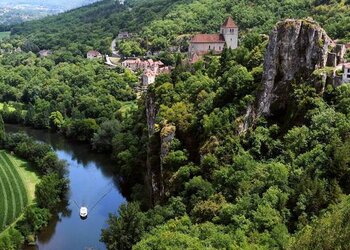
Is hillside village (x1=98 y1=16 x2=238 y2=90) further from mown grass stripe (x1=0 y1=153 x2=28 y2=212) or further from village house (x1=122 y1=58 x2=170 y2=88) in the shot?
mown grass stripe (x1=0 y1=153 x2=28 y2=212)

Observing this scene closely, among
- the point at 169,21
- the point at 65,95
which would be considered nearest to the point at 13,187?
the point at 65,95

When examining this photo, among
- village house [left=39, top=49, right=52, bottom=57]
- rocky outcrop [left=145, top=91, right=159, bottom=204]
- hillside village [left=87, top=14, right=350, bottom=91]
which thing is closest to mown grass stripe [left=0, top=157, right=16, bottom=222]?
rocky outcrop [left=145, top=91, right=159, bottom=204]

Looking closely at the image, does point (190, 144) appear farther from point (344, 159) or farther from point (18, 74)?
point (18, 74)

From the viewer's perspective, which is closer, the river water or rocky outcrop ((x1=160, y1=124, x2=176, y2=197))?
rocky outcrop ((x1=160, y1=124, x2=176, y2=197))

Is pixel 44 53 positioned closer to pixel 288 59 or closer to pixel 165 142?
pixel 165 142

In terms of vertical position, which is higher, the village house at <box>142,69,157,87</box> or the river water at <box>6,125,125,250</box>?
the village house at <box>142,69,157,87</box>

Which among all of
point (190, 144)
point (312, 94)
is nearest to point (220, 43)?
point (190, 144)
